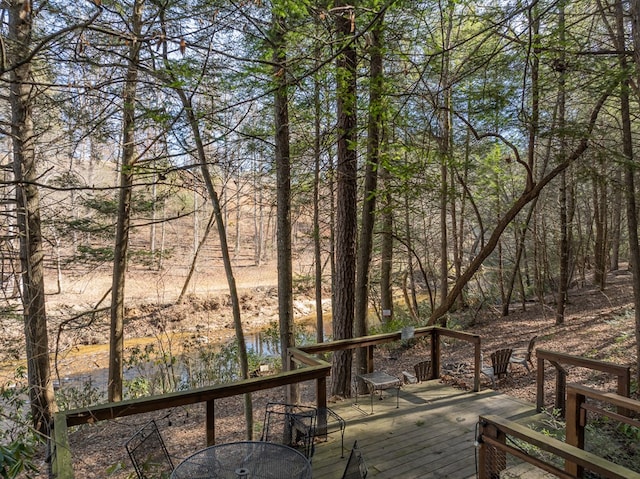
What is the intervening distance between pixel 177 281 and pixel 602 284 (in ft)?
53.2

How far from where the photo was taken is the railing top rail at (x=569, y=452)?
2105mm

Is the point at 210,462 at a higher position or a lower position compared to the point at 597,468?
lower

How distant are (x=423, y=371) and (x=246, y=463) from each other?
4.18 metres

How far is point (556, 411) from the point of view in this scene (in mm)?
4547

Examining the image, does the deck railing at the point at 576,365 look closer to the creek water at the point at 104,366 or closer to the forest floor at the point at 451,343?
the forest floor at the point at 451,343

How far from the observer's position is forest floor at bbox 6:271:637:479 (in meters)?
6.23

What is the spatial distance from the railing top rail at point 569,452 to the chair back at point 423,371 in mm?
3402

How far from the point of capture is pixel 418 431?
4434 mm

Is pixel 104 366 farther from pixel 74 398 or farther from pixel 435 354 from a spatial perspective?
pixel 435 354

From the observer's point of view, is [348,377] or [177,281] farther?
[177,281]

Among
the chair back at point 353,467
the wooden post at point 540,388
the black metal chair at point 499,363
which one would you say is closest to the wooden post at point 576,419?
the wooden post at point 540,388

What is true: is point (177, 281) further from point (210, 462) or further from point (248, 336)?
point (210, 462)

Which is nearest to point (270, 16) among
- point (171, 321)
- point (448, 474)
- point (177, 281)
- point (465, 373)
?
point (448, 474)

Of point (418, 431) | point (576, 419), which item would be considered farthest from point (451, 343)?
point (576, 419)
